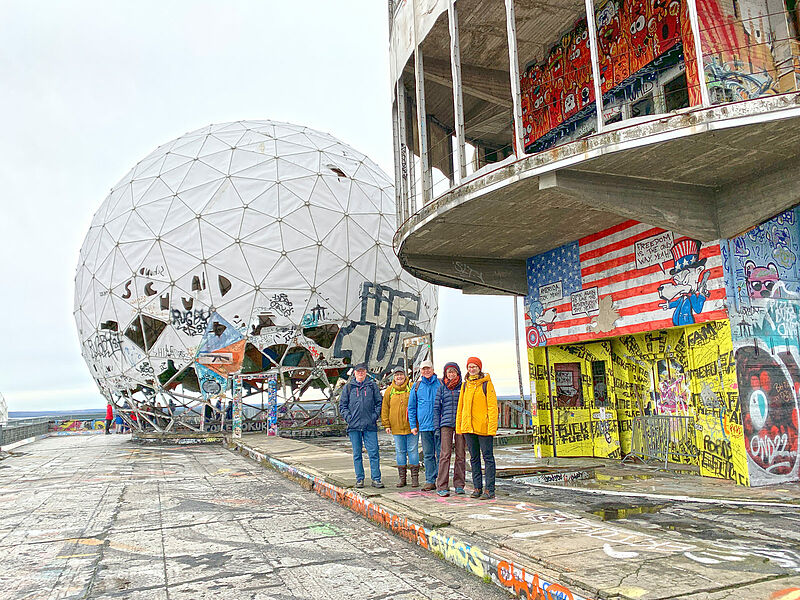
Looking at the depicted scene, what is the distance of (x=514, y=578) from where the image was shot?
4.14 m

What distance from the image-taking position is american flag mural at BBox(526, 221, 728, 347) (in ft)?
29.8

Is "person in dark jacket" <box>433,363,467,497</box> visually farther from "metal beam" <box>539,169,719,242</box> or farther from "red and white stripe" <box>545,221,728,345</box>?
"red and white stripe" <box>545,221,728,345</box>

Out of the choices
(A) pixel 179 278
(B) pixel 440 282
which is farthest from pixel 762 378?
(A) pixel 179 278

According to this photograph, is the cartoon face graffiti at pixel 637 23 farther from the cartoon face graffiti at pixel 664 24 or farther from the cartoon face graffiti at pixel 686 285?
the cartoon face graffiti at pixel 686 285

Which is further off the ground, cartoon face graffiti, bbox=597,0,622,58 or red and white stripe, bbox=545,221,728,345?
cartoon face graffiti, bbox=597,0,622,58

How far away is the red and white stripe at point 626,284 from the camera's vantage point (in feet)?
29.1

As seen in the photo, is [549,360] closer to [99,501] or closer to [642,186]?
[642,186]

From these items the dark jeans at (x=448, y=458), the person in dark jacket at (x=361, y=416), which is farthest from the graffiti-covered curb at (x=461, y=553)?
the dark jeans at (x=448, y=458)

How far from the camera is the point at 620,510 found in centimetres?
674

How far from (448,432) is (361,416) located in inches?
55.3

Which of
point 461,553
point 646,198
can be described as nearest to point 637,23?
point 646,198

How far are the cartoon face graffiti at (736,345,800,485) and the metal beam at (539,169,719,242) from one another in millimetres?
1946

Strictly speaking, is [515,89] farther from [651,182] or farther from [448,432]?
[448,432]

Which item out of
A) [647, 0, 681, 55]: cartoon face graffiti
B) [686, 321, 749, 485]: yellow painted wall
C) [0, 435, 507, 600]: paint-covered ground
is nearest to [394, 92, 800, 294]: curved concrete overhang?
[686, 321, 749, 485]: yellow painted wall
